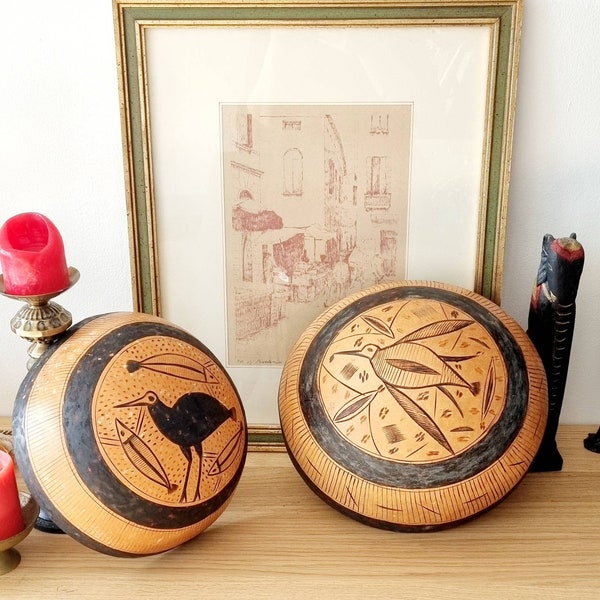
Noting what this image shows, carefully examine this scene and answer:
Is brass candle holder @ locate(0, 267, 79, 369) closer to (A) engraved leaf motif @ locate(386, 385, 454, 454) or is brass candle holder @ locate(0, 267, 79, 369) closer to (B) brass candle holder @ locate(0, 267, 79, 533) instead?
(B) brass candle holder @ locate(0, 267, 79, 533)

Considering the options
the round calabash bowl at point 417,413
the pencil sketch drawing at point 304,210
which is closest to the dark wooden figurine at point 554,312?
the round calabash bowl at point 417,413

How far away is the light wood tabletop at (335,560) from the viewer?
686mm

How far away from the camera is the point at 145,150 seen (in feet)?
2.82

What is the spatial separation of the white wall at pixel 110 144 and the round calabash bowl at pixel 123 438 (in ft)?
0.92

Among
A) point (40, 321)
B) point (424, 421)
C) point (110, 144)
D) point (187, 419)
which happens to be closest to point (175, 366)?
point (187, 419)

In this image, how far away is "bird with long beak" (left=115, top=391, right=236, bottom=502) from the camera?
66 centimetres

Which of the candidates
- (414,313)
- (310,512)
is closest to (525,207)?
(414,313)

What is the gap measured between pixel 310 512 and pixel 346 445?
134 mm

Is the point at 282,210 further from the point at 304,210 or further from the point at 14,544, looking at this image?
the point at 14,544

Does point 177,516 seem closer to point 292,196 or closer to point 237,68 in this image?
point 292,196

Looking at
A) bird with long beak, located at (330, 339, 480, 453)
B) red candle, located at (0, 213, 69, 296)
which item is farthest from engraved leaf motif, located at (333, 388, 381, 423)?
red candle, located at (0, 213, 69, 296)

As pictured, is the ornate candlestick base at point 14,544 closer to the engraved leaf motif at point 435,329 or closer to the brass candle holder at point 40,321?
the brass candle holder at point 40,321

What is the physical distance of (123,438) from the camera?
2.12 ft

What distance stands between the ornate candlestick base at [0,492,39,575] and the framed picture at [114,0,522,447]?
29 centimetres
